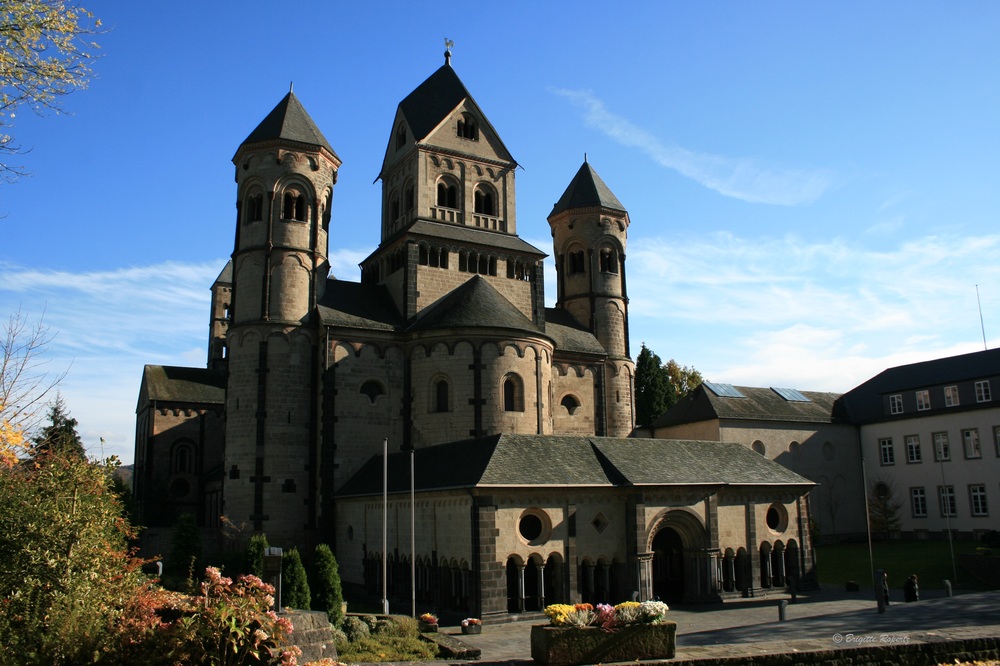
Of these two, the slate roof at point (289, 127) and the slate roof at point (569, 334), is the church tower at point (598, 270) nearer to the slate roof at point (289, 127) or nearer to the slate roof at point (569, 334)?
the slate roof at point (569, 334)

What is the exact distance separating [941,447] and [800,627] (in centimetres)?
3930

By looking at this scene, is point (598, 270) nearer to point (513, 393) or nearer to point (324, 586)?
point (513, 393)

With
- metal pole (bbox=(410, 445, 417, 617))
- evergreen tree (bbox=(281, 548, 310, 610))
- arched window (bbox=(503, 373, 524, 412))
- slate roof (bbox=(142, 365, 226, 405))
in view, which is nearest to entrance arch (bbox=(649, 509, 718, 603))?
metal pole (bbox=(410, 445, 417, 617))

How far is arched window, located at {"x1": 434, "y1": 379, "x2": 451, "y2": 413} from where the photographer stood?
1650 inches

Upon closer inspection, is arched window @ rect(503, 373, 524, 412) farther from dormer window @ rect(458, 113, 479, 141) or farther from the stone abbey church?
dormer window @ rect(458, 113, 479, 141)

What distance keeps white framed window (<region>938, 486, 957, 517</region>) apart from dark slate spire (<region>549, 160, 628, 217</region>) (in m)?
28.1

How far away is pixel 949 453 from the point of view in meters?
52.8

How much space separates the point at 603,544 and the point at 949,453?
109 ft

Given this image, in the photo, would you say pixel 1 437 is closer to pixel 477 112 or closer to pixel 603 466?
pixel 603 466

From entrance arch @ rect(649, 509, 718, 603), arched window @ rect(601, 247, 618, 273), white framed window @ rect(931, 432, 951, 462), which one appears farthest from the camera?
arched window @ rect(601, 247, 618, 273)

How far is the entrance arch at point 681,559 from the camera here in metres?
32.7

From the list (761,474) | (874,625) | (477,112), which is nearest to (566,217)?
(477,112)

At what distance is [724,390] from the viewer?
2245 inches

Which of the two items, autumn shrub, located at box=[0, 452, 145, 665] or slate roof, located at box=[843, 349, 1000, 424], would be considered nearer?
autumn shrub, located at box=[0, 452, 145, 665]
